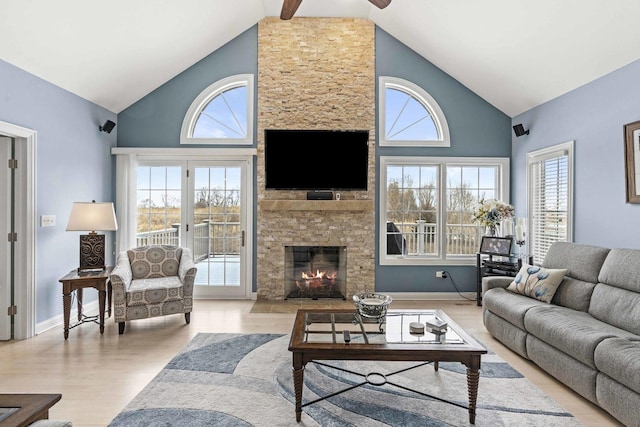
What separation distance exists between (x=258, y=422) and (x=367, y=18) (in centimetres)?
533

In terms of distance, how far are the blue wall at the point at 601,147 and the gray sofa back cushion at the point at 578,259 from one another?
344 mm

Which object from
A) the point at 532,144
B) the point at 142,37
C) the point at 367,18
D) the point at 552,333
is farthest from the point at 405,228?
the point at 142,37

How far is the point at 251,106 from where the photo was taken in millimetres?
5371

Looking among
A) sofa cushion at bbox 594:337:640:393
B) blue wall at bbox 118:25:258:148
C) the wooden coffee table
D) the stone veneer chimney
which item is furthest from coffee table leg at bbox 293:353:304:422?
blue wall at bbox 118:25:258:148

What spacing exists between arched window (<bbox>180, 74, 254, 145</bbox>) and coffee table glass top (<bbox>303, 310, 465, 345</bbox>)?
3.33 m

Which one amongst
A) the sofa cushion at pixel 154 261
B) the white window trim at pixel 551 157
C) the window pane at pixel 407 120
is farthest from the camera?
the window pane at pixel 407 120

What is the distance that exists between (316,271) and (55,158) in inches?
142

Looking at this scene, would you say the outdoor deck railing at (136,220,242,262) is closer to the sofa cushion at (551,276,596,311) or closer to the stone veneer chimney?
the stone veneer chimney

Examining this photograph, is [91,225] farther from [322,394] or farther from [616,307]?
[616,307]

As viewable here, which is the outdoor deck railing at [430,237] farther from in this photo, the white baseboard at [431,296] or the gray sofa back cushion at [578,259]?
the gray sofa back cushion at [578,259]

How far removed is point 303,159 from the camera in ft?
17.2

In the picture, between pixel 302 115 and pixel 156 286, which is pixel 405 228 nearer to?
pixel 302 115

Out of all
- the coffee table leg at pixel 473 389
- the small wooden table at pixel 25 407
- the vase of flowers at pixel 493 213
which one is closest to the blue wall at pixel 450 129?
the vase of flowers at pixel 493 213

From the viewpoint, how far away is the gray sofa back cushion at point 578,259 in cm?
329
